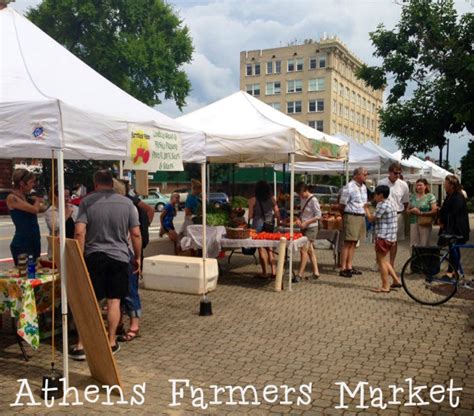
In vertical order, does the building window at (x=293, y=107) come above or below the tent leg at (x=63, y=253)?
above

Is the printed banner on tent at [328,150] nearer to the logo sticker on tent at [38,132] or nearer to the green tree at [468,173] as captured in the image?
the logo sticker on tent at [38,132]

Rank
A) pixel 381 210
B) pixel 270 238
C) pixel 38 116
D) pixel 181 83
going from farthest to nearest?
1. pixel 181 83
2. pixel 270 238
3. pixel 381 210
4. pixel 38 116

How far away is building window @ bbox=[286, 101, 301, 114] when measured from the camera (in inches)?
2849

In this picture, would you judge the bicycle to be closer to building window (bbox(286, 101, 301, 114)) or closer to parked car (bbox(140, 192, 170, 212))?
parked car (bbox(140, 192, 170, 212))

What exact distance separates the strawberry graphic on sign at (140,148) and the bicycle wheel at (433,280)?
4539 mm

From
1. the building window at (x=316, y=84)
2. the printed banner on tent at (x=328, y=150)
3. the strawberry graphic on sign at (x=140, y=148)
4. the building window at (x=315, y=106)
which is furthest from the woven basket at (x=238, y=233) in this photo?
Result: the building window at (x=316, y=84)

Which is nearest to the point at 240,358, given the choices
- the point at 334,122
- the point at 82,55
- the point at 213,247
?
the point at 213,247

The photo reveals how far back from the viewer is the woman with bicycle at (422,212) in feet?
31.3

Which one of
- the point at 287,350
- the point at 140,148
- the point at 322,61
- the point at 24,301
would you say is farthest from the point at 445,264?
the point at 322,61

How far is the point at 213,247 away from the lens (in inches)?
341

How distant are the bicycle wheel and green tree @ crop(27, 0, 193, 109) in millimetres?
29463

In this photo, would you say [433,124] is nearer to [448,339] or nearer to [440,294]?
[440,294]

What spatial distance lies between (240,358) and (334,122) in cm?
6874

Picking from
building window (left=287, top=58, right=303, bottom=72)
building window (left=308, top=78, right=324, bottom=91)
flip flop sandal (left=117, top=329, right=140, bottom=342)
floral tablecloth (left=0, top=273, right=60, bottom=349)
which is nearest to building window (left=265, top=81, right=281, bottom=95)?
building window (left=287, top=58, right=303, bottom=72)
